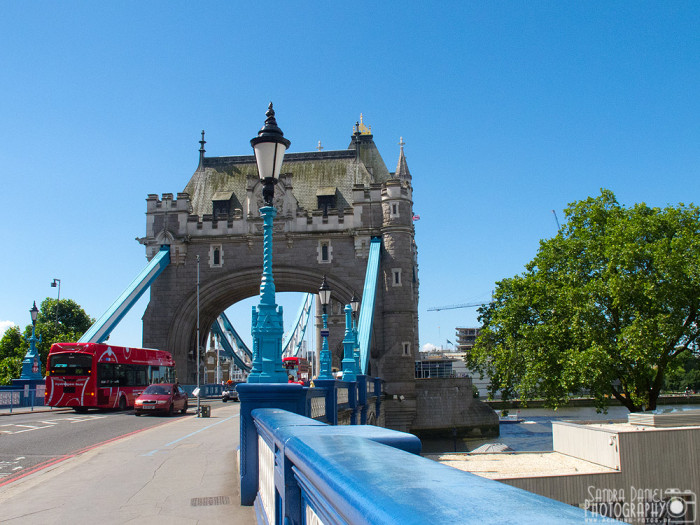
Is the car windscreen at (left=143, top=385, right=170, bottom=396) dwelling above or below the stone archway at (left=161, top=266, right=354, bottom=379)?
below

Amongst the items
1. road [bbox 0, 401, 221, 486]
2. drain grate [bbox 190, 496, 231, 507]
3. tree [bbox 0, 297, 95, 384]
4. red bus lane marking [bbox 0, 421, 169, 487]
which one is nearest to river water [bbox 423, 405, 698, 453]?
road [bbox 0, 401, 221, 486]

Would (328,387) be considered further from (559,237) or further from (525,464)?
(559,237)

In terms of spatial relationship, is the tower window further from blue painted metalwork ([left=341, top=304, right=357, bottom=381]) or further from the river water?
blue painted metalwork ([left=341, top=304, right=357, bottom=381])

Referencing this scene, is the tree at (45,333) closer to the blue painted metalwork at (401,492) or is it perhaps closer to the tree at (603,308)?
the tree at (603,308)

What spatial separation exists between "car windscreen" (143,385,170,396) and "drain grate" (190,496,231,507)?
600 inches

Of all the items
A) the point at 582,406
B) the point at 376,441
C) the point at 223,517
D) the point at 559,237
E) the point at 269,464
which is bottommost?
the point at 582,406

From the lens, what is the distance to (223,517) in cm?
596

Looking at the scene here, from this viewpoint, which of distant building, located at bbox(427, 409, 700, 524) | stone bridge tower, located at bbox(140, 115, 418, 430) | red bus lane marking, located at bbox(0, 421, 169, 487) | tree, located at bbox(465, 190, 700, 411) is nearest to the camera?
red bus lane marking, located at bbox(0, 421, 169, 487)

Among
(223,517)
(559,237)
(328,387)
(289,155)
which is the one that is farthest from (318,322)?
(223,517)

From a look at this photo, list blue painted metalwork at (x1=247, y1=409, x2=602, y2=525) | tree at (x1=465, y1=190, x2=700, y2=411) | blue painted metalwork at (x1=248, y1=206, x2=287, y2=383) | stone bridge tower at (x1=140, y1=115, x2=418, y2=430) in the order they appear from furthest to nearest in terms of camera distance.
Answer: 1. stone bridge tower at (x1=140, y1=115, x2=418, y2=430)
2. tree at (x1=465, y1=190, x2=700, y2=411)
3. blue painted metalwork at (x1=248, y1=206, x2=287, y2=383)
4. blue painted metalwork at (x1=247, y1=409, x2=602, y2=525)

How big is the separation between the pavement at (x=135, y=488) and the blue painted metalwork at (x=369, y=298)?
1451 centimetres

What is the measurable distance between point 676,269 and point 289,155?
22268 mm

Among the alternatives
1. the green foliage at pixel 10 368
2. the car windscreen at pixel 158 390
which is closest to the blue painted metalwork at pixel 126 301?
the car windscreen at pixel 158 390

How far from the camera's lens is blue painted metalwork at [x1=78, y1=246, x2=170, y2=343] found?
26594 mm
